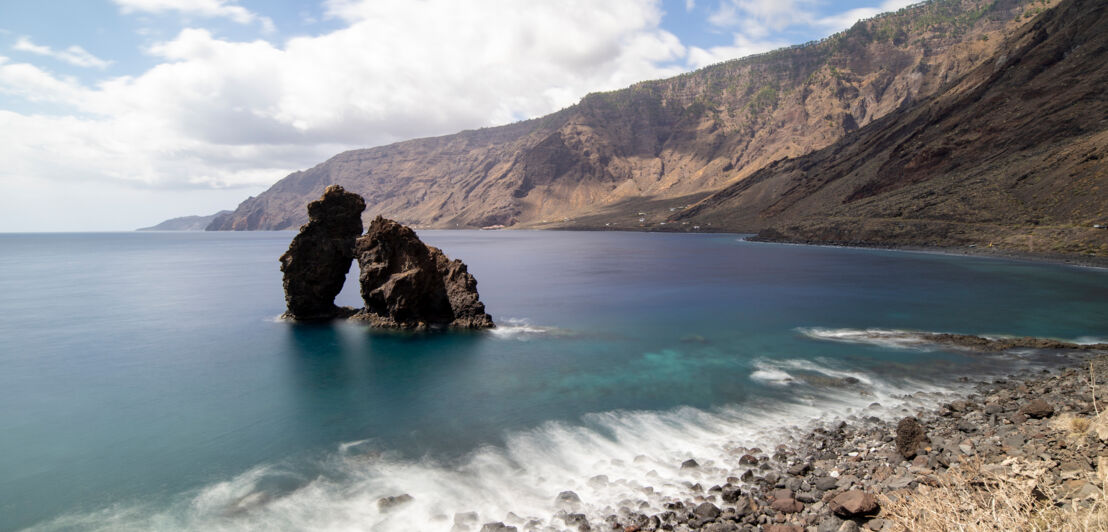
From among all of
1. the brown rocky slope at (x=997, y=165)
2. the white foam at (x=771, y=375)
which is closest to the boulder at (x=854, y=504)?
the white foam at (x=771, y=375)

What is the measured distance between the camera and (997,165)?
278 feet

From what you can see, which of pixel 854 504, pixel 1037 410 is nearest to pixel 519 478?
pixel 854 504

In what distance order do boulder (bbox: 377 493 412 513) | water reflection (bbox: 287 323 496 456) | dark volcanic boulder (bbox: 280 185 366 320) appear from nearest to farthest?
boulder (bbox: 377 493 412 513), water reflection (bbox: 287 323 496 456), dark volcanic boulder (bbox: 280 185 366 320)

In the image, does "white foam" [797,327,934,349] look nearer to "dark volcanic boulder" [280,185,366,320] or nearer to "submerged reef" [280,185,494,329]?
"submerged reef" [280,185,494,329]

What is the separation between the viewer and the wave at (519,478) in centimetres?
1256

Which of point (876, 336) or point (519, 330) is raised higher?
point (519, 330)

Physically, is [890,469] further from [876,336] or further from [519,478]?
[876,336]

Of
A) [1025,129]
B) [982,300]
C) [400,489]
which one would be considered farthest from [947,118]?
[400,489]

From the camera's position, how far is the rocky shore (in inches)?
390

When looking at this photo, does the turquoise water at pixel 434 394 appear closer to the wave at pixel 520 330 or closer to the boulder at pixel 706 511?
the wave at pixel 520 330

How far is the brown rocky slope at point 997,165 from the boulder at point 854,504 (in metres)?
71.6

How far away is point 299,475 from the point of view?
1484 centimetres

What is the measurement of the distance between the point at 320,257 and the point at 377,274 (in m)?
4.96

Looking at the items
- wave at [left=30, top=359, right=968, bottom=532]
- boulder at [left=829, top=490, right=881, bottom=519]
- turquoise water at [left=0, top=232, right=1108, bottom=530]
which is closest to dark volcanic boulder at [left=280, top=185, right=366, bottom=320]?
turquoise water at [left=0, top=232, right=1108, bottom=530]
